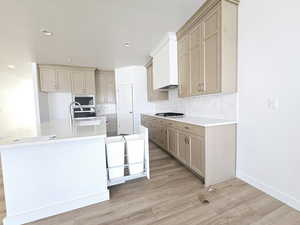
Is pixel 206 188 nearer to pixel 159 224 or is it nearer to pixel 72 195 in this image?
pixel 159 224

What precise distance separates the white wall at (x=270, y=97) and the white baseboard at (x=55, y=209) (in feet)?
6.64

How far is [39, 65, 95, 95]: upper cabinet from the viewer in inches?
171

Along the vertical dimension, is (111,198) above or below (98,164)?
below

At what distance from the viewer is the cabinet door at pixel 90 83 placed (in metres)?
4.82

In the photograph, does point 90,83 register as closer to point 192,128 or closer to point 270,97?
point 192,128

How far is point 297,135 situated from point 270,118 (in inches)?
11.4

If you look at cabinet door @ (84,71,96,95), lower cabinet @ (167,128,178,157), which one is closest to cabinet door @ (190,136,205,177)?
lower cabinet @ (167,128,178,157)

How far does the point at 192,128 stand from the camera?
208 cm

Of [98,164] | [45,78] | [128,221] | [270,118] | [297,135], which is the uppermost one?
[45,78]

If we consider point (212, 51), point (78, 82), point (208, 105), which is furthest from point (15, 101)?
point (212, 51)

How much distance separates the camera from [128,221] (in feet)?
4.53

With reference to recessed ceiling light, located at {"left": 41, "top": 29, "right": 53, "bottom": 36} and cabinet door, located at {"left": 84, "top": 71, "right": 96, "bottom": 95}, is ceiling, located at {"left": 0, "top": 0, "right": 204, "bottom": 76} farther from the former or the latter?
cabinet door, located at {"left": 84, "top": 71, "right": 96, "bottom": 95}

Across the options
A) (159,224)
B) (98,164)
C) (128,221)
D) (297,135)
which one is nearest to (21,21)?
(98,164)

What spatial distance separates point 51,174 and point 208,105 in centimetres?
257
